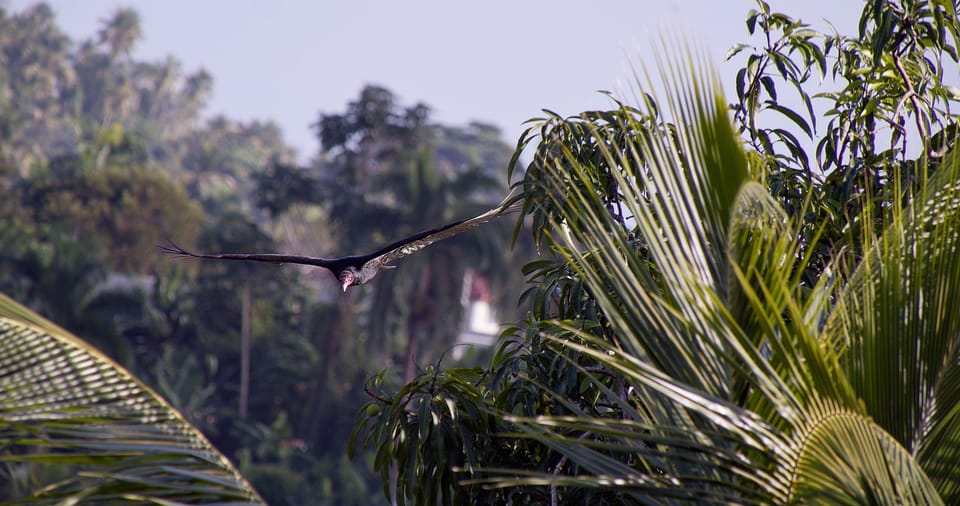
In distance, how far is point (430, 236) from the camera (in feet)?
10.9

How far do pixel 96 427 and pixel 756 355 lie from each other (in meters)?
1.43

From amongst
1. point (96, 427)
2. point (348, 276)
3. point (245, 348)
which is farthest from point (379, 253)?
point (245, 348)

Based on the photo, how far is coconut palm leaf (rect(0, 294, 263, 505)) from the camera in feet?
7.58

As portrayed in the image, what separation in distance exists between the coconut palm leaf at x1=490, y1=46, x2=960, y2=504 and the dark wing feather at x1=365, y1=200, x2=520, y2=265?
39.3 inches

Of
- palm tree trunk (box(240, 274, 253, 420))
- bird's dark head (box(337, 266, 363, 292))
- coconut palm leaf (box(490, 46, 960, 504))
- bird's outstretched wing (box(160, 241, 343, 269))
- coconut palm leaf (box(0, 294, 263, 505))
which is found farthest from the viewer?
palm tree trunk (box(240, 274, 253, 420))

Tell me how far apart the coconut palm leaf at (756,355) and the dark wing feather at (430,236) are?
1.00 meters

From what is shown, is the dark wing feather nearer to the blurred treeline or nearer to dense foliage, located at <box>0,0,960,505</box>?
dense foliage, located at <box>0,0,960,505</box>

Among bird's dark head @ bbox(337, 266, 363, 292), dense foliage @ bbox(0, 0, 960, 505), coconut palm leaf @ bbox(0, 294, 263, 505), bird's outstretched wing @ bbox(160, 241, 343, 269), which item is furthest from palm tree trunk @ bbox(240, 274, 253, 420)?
coconut palm leaf @ bbox(0, 294, 263, 505)

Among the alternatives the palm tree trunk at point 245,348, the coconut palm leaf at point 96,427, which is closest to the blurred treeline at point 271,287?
the palm tree trunk at point 245,348

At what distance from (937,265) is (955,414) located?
11.6 inches

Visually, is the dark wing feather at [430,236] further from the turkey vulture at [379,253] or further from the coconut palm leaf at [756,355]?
the coconut palm leaf at [756,355]

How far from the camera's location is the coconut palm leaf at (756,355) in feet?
6.08

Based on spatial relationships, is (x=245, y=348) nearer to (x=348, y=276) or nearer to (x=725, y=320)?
(x=348, y=276)

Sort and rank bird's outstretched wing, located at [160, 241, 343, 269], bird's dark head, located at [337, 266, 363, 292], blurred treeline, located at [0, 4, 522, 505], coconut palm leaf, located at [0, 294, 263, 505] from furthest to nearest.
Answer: blurred treeline, located at [0, 4, 522, 505] → bird's dark head, located at [337, 266, 363, 292] → bird's outstretched wing, located at [160, 241, 343, 269] → coconut palm leaf, located at [0, 294, 263, 505]
